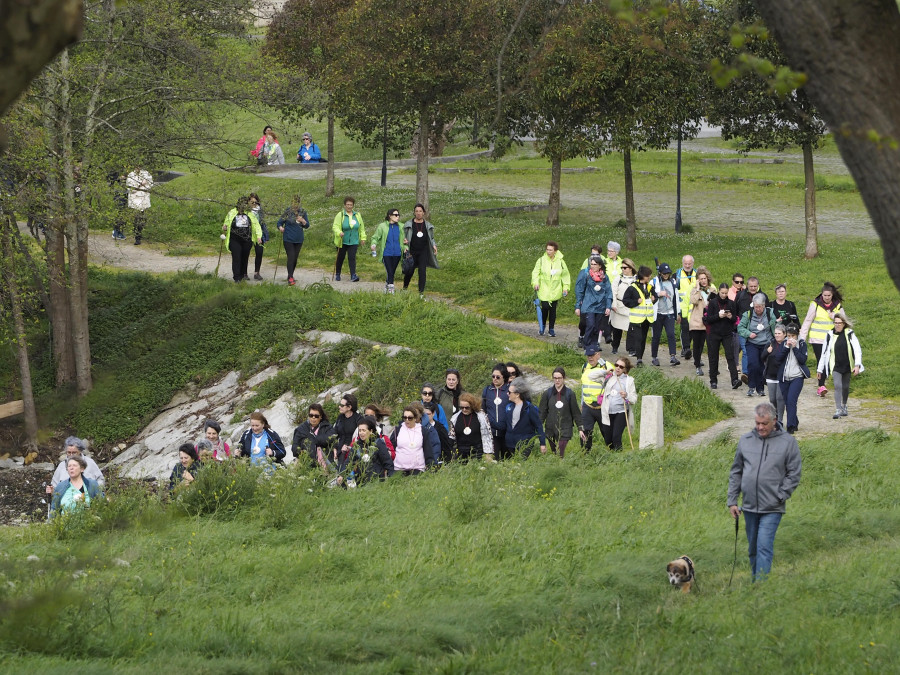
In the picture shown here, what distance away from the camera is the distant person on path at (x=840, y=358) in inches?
592

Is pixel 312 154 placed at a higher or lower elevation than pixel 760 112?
higher

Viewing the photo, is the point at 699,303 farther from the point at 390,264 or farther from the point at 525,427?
the point at 390,264

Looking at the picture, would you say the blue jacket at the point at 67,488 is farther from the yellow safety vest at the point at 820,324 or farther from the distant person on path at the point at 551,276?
the yellow safety vest at the point at 820,324

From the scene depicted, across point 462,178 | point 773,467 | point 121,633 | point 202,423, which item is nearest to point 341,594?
point 121,633

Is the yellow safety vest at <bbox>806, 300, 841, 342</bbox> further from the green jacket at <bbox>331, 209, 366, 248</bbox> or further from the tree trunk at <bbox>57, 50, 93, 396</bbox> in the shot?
the tree trunk at <bbox>57, 50, 93, 396</bbox>

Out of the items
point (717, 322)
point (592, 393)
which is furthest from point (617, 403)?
point (717, 322)

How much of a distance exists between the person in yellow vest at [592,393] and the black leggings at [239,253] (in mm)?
10948

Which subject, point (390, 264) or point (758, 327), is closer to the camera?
point (758, 327)

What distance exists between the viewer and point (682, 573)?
8.70 meters

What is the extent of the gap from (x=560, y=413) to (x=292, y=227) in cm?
1059

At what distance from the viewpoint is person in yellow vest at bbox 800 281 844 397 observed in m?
15.3

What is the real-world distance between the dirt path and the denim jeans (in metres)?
5.36

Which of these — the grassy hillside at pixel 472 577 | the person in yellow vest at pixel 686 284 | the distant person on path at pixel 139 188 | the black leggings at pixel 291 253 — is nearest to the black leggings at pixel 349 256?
the black leggings at pixel 291 253

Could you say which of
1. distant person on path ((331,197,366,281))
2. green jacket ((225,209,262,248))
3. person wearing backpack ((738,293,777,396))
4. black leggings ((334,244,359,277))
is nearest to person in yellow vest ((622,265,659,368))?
person wearing backpack ((738,293,777,396))
